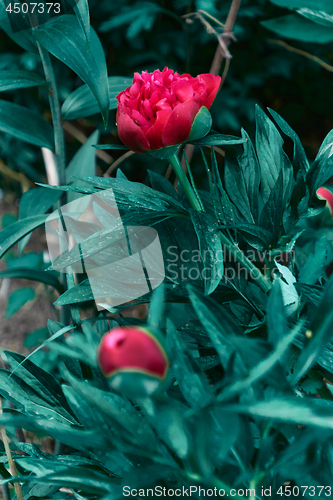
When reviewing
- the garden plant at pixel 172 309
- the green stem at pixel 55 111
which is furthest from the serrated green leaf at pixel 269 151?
the green stem at pixel 55 111

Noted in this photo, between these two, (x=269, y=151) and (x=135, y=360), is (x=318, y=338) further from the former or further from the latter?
(x=269, y=151)

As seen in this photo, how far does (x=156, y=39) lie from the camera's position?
3.03 feet

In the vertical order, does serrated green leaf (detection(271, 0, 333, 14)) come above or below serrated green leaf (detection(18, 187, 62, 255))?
above

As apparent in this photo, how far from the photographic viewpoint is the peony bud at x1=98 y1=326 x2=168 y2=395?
0.14 meters

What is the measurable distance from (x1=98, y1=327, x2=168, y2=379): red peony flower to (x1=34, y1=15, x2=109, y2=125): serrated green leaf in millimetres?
246

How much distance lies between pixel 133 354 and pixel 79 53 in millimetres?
302

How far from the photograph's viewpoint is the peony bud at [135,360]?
14 centimetres

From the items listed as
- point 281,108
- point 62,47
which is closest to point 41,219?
point 62,47

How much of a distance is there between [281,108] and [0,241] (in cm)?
92

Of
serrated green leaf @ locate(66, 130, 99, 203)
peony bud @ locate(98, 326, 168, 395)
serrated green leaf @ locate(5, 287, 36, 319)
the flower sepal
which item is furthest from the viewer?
serrated green leaf @ locate(5, 287, 36, 319)

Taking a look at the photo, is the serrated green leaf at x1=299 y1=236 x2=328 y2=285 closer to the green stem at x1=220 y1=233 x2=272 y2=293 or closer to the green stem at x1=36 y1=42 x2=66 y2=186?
the green stem at x1=220 y1=233 x2=272 y2=293

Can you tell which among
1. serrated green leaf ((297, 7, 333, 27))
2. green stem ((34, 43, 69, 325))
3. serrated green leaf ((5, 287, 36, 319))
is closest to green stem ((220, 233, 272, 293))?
green stem ((34, 43, 69, 325))

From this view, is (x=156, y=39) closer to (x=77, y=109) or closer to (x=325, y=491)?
Answer: (x=77, y=109)

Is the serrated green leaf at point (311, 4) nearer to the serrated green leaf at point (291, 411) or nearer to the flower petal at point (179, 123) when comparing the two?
the flower petal at point (179, 123)
